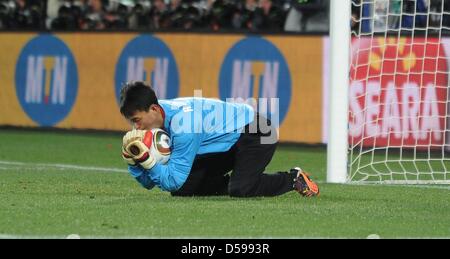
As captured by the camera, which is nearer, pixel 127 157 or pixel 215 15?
pixel 127 157

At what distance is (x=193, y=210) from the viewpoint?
966 centimetres

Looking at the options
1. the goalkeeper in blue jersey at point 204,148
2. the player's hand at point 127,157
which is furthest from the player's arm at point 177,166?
the player's hand at point 127,157

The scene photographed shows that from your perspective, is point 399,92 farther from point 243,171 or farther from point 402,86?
point 243,171

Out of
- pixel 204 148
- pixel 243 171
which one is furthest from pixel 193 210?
pixel 243 171

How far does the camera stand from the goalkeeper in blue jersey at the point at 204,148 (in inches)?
381

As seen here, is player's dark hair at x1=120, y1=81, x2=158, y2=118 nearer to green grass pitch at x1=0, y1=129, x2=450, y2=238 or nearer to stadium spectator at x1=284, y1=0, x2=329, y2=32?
green grass pitch at x1=0, y1=129, x2=450, y2=238

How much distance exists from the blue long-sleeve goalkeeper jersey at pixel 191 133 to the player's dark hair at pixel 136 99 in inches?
9.3

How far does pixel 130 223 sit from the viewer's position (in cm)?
890

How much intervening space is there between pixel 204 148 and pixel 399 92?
5.24 m

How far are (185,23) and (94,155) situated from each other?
3393 millimetres

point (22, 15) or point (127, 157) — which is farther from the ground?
point (22, 15)

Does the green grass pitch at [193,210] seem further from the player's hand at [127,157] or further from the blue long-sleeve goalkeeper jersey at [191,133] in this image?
the player's hand at [127,157]
